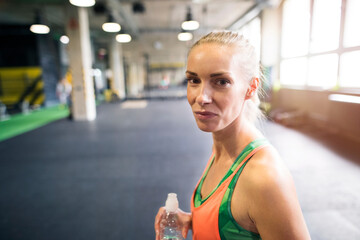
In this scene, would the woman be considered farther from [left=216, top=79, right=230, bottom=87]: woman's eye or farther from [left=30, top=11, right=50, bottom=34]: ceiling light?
[left=30, top=11, right=50, bottom=34]: ceiling light

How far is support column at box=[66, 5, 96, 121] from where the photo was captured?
844cm

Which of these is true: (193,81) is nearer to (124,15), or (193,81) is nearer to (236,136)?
(236,136)

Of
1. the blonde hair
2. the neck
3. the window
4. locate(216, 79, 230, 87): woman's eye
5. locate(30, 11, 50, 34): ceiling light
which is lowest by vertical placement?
the neck

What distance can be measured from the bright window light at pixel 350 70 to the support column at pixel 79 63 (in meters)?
7.97

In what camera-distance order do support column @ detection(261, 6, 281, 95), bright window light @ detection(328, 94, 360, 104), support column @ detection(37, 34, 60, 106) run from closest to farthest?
bright window light @ detection(328, 94, 360, 104) < support column @ detection(261, 6, 281, 95) < support column @ detection(37, 34, 60, 106)

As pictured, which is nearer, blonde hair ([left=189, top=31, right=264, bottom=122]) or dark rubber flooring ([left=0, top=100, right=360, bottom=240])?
blonde hair ([left=189, top=31, right=264, bottom=122])

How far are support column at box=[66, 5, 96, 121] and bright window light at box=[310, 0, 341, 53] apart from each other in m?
7.57

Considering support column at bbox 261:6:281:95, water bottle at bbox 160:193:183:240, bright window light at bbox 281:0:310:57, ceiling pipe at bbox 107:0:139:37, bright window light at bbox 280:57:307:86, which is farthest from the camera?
ceiling pipe at bbox 107:0:139:37

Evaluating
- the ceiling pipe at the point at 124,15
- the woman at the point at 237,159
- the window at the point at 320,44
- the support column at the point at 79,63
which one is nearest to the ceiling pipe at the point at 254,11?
the window at the point at 320,44

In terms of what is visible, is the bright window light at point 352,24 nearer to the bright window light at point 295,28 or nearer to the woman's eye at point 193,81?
the bright window light at point 295,28

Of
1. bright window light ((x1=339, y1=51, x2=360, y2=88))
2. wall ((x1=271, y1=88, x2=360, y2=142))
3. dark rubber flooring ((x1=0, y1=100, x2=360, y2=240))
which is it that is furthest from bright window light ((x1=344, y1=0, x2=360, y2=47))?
dark rubber flooring ((x1=0, y1=100, x2=360, y2=240))

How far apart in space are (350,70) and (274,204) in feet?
→ 21.4

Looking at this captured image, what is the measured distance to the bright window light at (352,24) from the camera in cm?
533

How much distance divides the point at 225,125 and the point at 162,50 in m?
21.6
